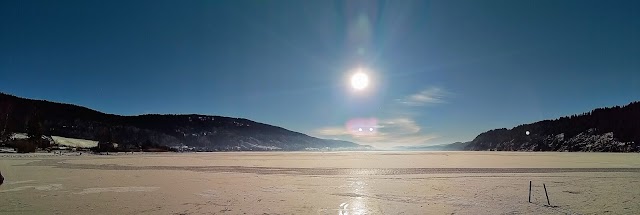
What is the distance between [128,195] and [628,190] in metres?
24.8

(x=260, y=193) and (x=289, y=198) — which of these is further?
(x=260, y=193)

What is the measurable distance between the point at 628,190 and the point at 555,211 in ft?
28.9

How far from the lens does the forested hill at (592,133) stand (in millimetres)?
125269

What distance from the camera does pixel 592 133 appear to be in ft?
485

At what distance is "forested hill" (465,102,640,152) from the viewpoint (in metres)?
125

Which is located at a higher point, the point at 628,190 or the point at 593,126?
the point at 593,126

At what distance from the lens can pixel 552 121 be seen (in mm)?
193125

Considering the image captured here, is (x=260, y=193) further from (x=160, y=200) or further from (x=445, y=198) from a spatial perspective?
(x=445, y=198)

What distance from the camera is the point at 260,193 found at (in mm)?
18781

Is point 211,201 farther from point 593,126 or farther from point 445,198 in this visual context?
point 593,126

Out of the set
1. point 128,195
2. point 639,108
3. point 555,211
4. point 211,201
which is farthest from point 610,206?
point 639,108

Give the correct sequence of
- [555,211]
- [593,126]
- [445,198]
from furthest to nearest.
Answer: [593,126] < [445,198] < [555,211]

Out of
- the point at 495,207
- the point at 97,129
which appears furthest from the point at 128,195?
the point at 97,129

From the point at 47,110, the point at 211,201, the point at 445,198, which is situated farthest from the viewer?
the point at 47,110
